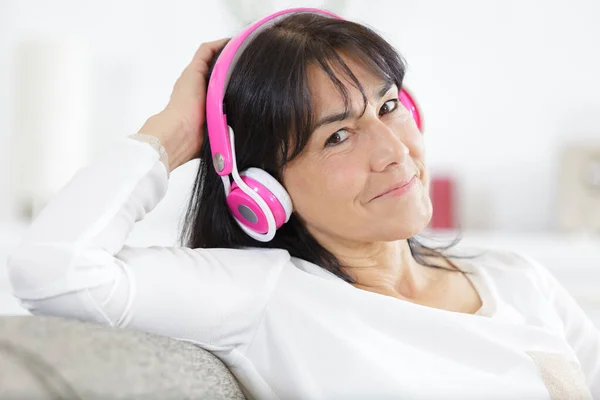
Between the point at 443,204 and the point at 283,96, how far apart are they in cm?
169

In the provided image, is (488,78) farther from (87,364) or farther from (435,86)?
(87,364)

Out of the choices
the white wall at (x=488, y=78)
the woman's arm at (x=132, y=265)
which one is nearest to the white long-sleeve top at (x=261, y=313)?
the woman's arm at (x=132, y=265)

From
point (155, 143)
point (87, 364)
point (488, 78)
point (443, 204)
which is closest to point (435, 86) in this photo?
point (488, 78)

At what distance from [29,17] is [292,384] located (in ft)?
7.72

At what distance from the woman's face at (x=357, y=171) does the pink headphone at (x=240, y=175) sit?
2.1 inches

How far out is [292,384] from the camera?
106 cm

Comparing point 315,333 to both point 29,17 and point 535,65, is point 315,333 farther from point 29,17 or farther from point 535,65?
point 29,17

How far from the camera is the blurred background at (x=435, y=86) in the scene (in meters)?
2.74

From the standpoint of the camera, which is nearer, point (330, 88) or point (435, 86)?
point (330, 88)

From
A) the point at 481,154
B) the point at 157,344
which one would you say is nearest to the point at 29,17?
the point at 481,154

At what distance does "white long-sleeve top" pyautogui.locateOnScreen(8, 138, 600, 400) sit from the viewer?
0.96m

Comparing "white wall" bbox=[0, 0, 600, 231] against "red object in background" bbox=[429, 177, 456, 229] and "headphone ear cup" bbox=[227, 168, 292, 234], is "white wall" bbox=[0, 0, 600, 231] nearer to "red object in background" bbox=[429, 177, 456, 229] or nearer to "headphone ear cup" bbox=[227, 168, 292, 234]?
"red object in background" bbox=[429, 177, 456, 229]

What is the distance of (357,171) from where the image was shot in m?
1.15

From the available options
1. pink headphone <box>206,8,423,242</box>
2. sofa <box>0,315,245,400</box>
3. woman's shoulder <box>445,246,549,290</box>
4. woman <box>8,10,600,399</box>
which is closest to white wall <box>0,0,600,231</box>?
woman's shoulder <box>445,246,549,290</box>
